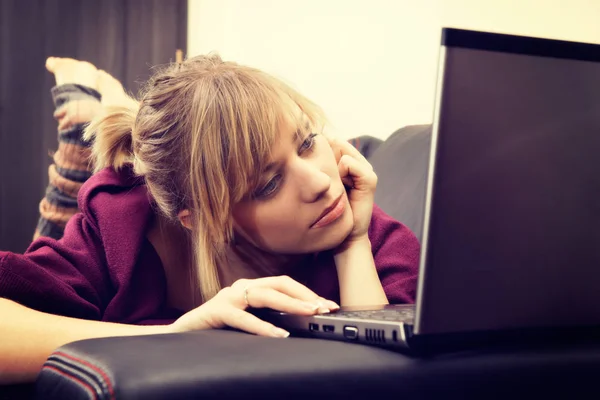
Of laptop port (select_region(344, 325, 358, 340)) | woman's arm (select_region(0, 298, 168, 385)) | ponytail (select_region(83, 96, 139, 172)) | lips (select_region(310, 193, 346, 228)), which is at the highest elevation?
ponytail (select_region(83, 96, 139, 172))

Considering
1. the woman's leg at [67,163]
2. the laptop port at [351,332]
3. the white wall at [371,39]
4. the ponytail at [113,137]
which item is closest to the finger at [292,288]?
the laptop port at [351,332]

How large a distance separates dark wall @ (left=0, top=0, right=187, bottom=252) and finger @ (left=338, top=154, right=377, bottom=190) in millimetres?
1847

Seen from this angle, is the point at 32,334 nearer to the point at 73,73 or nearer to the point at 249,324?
the point at 249,324

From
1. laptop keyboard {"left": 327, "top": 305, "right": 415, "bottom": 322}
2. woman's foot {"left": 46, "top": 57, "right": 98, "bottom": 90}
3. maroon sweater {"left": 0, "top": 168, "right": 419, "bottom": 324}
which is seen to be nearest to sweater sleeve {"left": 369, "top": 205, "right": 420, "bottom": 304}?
maroon sweater {"left": 0, "top": 168, "right": 419, "bottom": 324}

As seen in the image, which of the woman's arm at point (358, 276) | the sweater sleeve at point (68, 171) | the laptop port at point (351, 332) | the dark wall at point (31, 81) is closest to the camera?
the laptop port at point (351, 332)

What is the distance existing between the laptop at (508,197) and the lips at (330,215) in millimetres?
446

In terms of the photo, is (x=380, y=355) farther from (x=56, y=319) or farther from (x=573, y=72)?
(x=56, y=319)

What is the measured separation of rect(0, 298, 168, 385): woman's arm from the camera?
0.80 metres

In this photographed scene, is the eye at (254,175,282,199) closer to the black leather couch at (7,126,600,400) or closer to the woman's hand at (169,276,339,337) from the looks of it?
the woman's hand at (169,276,339,337)

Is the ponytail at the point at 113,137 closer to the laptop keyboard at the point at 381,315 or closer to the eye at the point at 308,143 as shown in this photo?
the eye at the point at 308,143

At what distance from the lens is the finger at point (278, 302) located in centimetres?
73

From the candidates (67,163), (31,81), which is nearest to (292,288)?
(67,163)

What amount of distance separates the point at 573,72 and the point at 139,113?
0.75 m

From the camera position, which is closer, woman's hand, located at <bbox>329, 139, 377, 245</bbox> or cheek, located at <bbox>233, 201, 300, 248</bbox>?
cheek, located at <bbox>233, 201, 300, 248</bbox>
